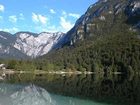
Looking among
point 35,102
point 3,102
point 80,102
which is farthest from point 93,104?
point 3,102

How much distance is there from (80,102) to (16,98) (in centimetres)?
1216

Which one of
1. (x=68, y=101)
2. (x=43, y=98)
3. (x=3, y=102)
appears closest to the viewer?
(x=3, y=102)

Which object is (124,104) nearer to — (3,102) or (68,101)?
(68,101)

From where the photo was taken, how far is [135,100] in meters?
69.3

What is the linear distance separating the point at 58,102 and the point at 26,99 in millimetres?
6817

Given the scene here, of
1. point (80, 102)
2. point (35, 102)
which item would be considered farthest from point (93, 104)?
point (35, 102)

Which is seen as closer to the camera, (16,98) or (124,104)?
(124,104)

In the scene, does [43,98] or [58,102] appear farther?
[43,98]

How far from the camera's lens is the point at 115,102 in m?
66.1

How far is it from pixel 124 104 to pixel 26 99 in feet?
57.8

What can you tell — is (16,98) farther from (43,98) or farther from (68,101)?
(68,101)

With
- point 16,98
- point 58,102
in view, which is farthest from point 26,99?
point 58,102

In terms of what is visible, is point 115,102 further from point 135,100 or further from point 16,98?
point 16,98

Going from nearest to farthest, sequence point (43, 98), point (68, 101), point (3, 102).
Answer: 1. point (3, 102)
2. point (68, 101)
3. point (43, 98)
